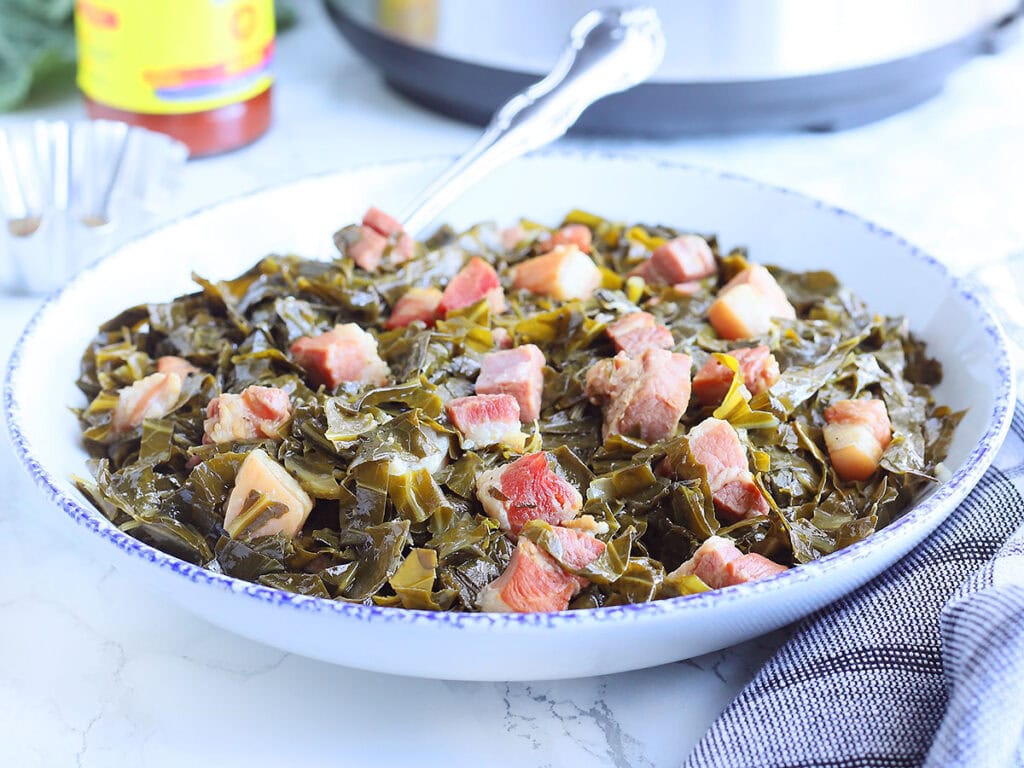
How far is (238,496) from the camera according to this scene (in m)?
2.09

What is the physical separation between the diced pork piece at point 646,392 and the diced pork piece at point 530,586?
42cm

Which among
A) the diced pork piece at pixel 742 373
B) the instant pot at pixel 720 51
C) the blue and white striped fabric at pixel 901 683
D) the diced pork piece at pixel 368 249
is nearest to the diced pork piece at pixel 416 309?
the diced pork piece at pixel 368 249

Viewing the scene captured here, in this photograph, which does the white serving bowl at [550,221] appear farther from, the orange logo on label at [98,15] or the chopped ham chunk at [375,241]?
the orange logo on label at [98,15]

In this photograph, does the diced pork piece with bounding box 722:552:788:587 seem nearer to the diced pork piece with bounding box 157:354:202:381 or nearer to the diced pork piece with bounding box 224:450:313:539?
the diced pork piece with bounding box 224:450:313:539

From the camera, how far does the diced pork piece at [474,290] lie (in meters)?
2.70

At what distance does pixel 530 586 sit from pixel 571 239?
139cm

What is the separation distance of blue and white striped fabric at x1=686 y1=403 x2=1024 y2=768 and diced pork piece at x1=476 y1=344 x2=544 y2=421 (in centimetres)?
68

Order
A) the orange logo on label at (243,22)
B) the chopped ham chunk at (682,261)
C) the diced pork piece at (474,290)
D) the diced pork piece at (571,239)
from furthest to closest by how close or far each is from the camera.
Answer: the orange logo on label at (243,22)
the diced pork piece at (571,239)
the chopped ham chunk at (682,261)
the diced pork piece at (474,290)

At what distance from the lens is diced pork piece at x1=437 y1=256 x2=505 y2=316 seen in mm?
2699

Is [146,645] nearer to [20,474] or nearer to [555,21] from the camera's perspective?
[20,474]

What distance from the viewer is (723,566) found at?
6.28ft

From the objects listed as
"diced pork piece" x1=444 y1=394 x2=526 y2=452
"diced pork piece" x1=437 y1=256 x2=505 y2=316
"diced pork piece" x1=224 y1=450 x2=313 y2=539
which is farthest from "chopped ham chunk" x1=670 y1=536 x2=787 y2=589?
"diced pork piece" x1=437 y1=256 x2=505 y2=316

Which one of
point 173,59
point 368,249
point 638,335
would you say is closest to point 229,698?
point 638,335

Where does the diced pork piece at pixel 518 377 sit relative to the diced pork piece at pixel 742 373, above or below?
below
